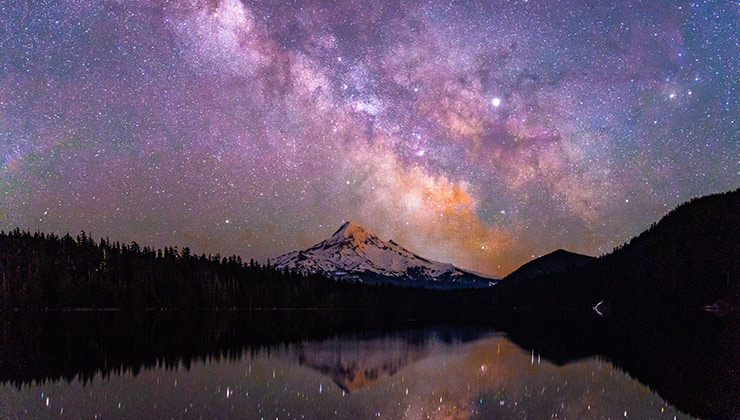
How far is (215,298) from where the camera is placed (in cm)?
16725

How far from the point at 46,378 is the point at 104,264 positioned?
5875 inches

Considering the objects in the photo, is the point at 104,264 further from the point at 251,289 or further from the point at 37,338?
the point at 37,338

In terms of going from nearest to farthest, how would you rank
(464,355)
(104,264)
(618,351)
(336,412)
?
(336,412)
(464,355)
(618,351)
(104,264)

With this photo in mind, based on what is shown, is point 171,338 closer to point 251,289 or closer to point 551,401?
point 551,401

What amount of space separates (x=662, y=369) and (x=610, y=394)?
1203cm

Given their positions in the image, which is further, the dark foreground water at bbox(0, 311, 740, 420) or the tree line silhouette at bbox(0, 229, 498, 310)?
the tree line silhouette at bbox(0, 229, 498, 310)

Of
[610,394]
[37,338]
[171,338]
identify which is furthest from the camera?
[171,338]

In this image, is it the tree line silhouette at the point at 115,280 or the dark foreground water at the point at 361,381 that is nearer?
the dark foreground water at the point at 361,381

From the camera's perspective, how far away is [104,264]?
16525 cm

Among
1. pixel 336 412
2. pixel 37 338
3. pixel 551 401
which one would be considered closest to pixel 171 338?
pixel 37 338

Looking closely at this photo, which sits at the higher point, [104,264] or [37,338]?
[104,264]

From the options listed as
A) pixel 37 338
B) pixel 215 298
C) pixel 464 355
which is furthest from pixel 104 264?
pixel 464 355

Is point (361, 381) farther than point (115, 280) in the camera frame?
No

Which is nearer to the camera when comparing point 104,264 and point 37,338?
point 37,338
